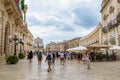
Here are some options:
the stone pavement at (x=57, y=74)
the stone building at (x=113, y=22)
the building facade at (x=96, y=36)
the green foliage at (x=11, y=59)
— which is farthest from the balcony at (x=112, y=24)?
the stone pavement at (x=57, y=74)

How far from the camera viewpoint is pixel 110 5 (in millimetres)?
45375

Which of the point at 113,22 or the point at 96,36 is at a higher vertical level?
the point at 113,22

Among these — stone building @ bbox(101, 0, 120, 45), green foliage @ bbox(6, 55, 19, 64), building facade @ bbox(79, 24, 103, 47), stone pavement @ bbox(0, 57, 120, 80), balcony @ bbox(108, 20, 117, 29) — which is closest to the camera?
stone pavement @ bbox(0, 57, 120, 80)

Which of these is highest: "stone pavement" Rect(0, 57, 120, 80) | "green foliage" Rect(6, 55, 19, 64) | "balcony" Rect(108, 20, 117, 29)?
"balcony" Rect(108, 20, 117, 29)

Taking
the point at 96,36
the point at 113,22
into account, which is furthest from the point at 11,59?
the point at 96,36

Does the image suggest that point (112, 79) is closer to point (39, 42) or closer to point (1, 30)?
point (1, 30)

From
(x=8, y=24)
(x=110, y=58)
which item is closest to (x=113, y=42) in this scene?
(x=110, y=58)

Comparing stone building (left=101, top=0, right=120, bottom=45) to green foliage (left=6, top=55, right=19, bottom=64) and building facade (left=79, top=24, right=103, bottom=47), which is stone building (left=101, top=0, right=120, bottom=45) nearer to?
building facade (left=79, top=24, right=103, bottom=47)

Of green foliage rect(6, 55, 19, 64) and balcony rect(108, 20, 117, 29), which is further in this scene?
balcony rect(108, 20, 117, 29)

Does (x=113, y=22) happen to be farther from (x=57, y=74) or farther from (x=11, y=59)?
(x=57, y=74)

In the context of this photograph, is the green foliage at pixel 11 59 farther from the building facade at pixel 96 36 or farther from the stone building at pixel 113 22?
the building facade at pixel 96 36

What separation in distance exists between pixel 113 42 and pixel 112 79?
31.6m

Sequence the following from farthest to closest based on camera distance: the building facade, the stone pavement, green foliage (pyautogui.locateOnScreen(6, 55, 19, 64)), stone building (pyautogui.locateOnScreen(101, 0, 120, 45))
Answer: the building facade < stone building (pyautogui.locateOnScreen(101, 0, 120, 45)) < green foliage (pyautogui.locateOnScreen(6, 55, 19, 64)) < the stone pavement

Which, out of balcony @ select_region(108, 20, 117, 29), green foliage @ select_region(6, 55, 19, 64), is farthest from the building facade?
green foliage @ select_region(6, 55, 19, 64)
